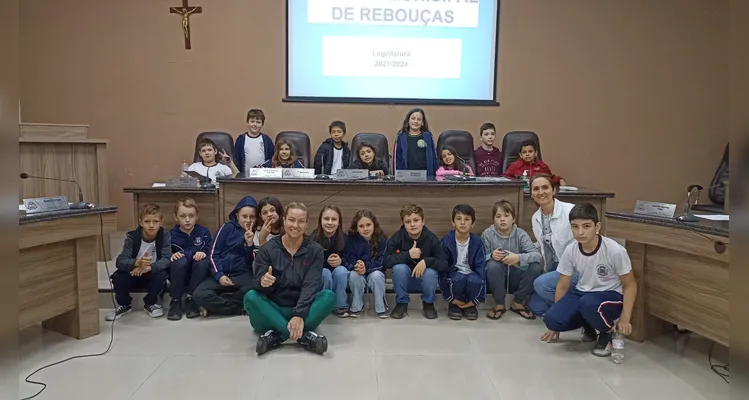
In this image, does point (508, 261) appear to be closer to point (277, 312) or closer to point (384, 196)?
point (384, 196)

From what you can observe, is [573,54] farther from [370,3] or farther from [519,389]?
[519,389]

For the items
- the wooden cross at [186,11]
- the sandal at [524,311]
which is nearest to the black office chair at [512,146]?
the sandal at [524,311]

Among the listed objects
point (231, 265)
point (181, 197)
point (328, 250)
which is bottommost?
point (231, 265)

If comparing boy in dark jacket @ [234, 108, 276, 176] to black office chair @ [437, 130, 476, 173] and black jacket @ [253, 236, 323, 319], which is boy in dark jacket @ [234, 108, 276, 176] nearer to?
black office chair @ [437, 130, 476, 173]

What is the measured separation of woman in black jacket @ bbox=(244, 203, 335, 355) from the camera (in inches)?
99.1

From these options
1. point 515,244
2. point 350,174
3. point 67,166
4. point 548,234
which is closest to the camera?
point 548,234

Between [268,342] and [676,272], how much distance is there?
1959mm

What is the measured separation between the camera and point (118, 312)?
3010 mm

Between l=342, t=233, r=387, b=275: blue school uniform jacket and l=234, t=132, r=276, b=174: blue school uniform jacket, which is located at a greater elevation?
l=234, t=132, r=276, b=174: blue school uniform jacket

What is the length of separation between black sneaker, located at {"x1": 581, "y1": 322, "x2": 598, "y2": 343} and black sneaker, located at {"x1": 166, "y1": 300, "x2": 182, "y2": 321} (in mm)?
2208

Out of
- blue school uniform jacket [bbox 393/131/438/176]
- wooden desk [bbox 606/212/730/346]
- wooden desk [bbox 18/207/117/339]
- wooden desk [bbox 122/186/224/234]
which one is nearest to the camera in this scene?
wooden desk [bbox 606/212/730/346]

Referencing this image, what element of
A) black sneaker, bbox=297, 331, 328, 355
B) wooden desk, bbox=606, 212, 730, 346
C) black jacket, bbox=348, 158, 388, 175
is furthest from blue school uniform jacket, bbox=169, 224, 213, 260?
wooden desk, bbox=606, 212, 730, 346

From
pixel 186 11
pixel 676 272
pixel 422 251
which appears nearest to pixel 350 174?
pixel 422 251

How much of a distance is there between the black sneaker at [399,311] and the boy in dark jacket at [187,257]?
113 cm
